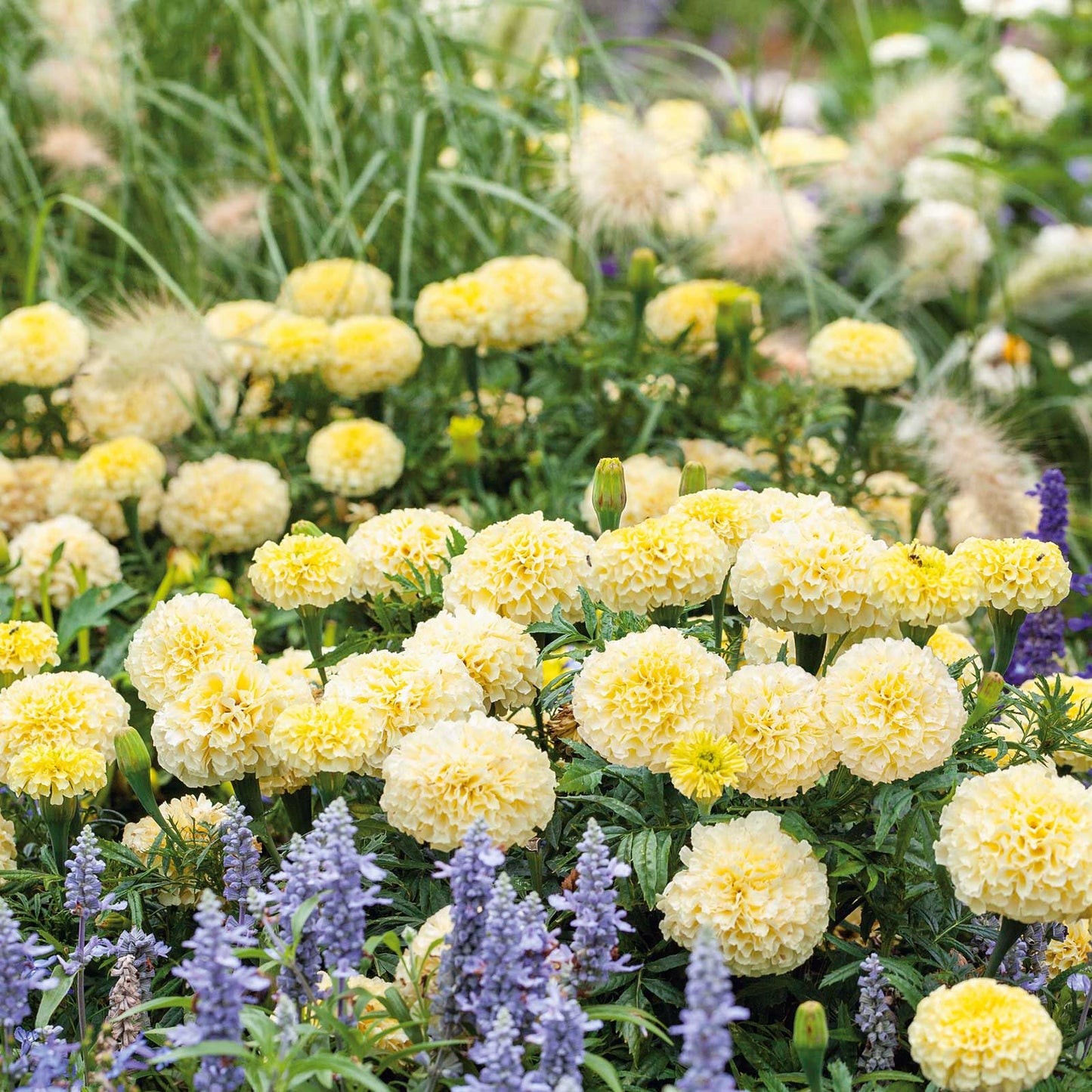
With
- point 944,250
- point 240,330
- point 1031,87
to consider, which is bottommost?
point 944,250

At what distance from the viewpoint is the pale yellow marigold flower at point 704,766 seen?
1.44m

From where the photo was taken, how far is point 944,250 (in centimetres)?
417

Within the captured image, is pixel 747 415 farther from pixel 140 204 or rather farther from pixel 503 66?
pixel 140 204

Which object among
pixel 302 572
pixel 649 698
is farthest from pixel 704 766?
pixel 302 572

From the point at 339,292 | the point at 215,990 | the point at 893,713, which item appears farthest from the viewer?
the point at 339,292

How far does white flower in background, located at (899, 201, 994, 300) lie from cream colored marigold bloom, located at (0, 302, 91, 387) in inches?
96.9

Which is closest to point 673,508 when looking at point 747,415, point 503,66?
point 747,415

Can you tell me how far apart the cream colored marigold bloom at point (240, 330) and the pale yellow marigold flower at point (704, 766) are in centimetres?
181

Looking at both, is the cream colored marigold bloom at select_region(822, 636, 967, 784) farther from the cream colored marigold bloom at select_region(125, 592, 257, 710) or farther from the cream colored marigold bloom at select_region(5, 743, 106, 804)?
the cream colored marigold bloom at select_region(5, 743, 106, 804)

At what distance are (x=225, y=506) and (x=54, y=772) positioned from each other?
1.18 metres

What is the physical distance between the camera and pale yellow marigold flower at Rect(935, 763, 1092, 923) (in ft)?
4.54

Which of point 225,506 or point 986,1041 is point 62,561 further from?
point 986,1041

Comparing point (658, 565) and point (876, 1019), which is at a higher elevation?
point (658, 565)

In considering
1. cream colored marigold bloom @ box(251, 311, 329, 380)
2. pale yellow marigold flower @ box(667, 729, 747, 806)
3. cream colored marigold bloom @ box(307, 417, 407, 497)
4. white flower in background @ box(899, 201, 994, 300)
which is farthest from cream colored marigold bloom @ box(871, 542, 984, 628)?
white flower in background @ box(899, 201, 994, 300)
